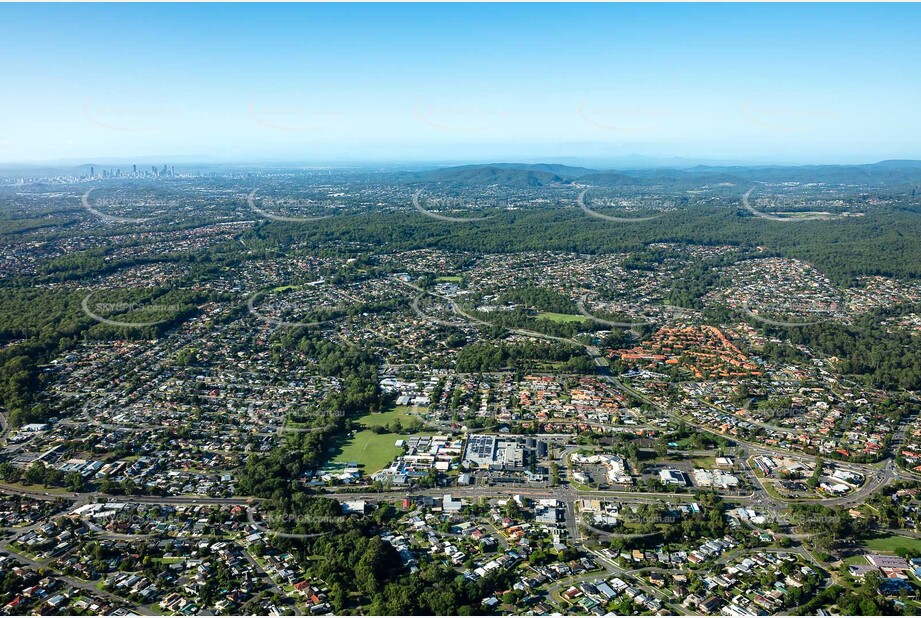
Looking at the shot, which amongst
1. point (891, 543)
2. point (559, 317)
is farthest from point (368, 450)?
point (559, 317)

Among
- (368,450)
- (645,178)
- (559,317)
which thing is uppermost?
(645,178)

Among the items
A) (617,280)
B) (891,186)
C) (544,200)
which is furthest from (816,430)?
(891,186)

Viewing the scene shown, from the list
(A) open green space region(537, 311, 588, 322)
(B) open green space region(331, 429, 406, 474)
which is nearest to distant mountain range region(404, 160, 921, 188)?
(A) open green space region(537, 311, 588, 322)

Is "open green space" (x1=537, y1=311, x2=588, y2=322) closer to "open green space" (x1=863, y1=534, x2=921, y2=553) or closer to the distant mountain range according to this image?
"open green space" (x1=863, y1=534, x2=921, y2=553)

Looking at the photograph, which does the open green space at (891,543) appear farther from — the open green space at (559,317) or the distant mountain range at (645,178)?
the distant mountain range at (645,178)

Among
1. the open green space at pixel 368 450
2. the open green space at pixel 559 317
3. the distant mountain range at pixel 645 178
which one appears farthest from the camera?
the distant mountain range at pixel 645 178

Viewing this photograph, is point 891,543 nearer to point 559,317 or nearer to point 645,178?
point 559,317

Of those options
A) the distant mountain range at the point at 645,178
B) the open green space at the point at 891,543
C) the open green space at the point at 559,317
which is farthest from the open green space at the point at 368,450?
the distant mountain range at the point at 645,178

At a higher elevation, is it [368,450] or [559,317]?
[559,317]
